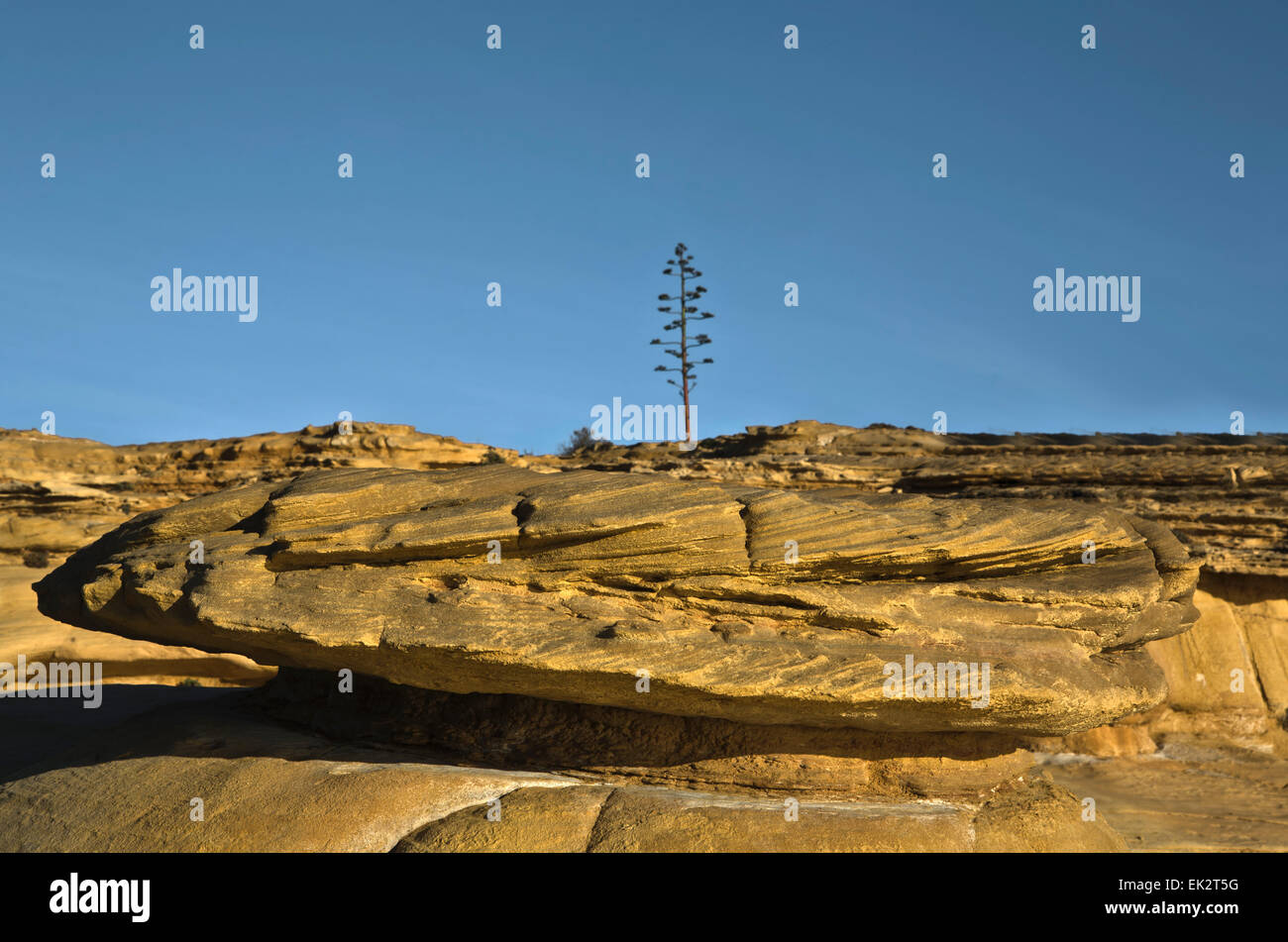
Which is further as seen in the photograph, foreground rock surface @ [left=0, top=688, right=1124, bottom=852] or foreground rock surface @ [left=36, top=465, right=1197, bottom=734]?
foreground rock surface @ [left=36, top=465, right=1197, bottom=734]

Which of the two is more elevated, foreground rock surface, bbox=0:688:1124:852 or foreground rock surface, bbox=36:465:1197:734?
foreground rock surface, bbox=36:465:1197:734

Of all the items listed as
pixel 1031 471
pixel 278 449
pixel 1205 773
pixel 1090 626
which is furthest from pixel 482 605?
pixel 278 449

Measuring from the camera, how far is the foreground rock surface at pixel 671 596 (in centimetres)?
839

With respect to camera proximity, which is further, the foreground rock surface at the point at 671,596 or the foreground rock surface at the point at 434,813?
the foreground rock surface at the point at 671,596

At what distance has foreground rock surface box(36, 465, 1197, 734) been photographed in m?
8.39

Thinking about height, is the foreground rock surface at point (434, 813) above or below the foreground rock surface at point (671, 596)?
below

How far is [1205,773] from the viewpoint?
15.7 meters

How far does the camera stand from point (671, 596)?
907cm

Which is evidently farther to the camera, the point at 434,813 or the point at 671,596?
the point at 671,596

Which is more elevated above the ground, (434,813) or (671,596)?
(671,596)
